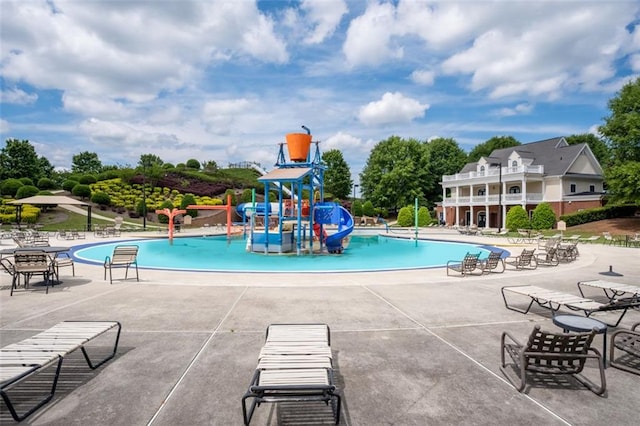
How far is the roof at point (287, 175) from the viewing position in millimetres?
21969

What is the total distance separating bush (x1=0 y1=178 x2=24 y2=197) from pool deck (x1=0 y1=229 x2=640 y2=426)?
46.7 metres

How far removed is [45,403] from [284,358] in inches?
107

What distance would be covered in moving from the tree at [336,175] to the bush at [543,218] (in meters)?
39.7

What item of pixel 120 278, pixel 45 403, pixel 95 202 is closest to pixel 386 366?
pixel 45 403

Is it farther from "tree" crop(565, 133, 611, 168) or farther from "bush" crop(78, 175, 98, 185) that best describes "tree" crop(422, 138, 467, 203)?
"bush" crop(78, 175, 98, 185)

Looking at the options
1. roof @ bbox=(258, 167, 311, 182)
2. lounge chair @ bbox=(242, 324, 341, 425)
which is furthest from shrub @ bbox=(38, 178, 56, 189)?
lounge chair @ bbox=(242, 324, 341, 425)

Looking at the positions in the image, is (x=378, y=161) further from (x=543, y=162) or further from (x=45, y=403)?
(x=45, y=403)

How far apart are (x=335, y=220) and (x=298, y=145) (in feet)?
18.3

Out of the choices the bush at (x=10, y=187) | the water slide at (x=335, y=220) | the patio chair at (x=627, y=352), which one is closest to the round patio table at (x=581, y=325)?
the patio chair at (x=627, y=352)

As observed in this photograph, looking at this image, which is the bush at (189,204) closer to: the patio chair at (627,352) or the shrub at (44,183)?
the shrub at (44,183)

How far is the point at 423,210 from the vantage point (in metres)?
53.1

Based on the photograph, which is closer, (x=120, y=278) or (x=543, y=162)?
(x=120, y=278)

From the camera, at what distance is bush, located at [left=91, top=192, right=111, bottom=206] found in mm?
48656

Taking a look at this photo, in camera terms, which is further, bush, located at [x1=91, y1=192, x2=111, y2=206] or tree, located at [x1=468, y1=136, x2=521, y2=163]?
tree, located at [x1=468, y1=136, x2=521, y2=163]
